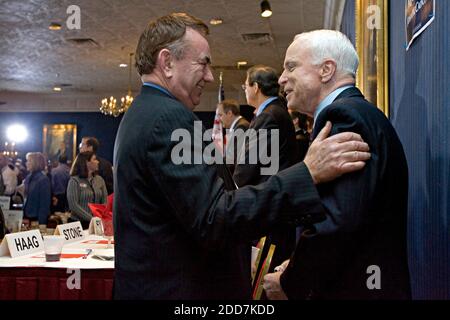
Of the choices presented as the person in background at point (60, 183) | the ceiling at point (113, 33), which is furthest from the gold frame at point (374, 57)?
the person in background at point (60, 183)

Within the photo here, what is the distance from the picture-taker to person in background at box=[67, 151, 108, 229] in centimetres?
461

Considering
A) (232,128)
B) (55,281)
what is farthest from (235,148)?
(55,281)

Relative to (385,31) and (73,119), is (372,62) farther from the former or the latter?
(73,119)

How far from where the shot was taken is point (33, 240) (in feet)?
9.55

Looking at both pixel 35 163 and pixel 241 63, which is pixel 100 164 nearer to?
pixel 35 163

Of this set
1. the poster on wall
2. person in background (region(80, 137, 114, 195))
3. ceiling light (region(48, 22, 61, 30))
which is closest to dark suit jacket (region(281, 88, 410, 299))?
the poster on wall

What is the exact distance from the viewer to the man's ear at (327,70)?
1.57 metres

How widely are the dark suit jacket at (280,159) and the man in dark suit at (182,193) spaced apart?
5.12 feet

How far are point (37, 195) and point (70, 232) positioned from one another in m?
3.51

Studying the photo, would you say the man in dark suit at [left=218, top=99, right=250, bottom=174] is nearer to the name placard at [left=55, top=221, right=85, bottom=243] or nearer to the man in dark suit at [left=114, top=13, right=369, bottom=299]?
the name placard at [left=55, top=221, right=85, bottom=243]

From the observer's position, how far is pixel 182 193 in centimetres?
131

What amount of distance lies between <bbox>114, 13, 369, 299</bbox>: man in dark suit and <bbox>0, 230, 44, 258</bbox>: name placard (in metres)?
1.49
